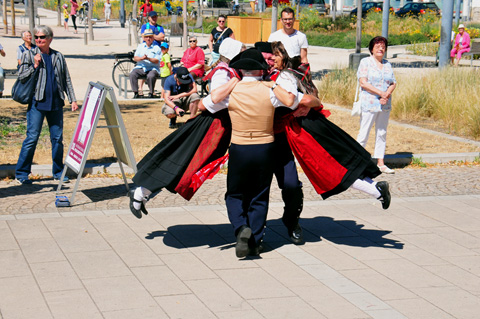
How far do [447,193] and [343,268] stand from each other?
11.4 ft

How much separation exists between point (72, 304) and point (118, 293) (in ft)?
1.26

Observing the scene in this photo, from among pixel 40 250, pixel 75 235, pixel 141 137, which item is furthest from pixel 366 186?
pixel 141 137

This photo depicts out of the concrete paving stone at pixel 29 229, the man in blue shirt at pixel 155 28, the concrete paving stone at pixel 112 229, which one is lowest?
the concrete paving stone at pixel 112 229

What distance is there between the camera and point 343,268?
632 centimetres

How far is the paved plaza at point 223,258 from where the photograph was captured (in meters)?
5.38

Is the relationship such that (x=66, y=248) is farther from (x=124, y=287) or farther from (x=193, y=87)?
(x=193, y=87)

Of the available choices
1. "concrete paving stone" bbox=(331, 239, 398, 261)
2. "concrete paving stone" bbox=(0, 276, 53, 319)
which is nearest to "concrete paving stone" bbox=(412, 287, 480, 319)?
"concrete paving stone" bbox=(331, 239, 398, 261)

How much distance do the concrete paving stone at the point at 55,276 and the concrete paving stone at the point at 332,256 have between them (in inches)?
85.2

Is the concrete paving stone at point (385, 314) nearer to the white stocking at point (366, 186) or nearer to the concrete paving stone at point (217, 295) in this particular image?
the concrete paving stone at point (217, 295)

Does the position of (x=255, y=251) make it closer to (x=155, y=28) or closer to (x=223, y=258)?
(x=223, y=258)

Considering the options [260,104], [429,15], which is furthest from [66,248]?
[429,15]

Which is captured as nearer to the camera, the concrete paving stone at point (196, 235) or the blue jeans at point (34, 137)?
the concrete paving stone at point (196, 235)

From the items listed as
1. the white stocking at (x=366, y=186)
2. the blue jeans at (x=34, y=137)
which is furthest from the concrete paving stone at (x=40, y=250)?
the white stocking at (x=366, y=186)

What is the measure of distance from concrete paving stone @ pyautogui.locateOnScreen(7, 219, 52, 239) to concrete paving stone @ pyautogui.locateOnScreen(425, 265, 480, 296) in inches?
141
